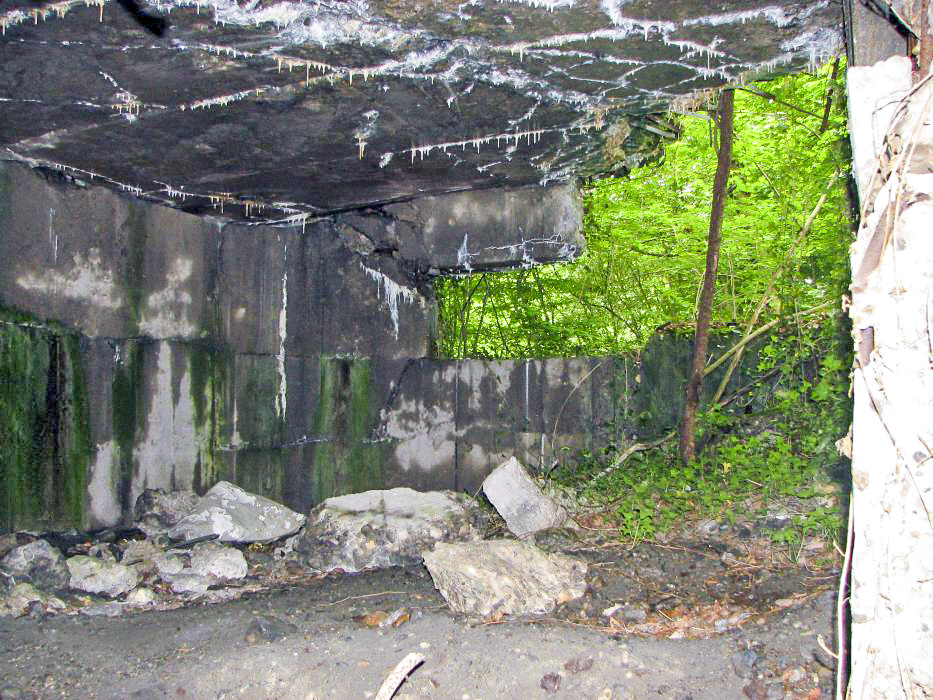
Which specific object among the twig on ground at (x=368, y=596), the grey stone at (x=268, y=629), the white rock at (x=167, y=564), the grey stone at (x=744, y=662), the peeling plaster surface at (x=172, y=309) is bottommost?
the twig on ground at (x=368, y=596)

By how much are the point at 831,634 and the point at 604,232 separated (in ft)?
21.1

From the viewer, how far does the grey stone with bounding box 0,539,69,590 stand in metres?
4.17

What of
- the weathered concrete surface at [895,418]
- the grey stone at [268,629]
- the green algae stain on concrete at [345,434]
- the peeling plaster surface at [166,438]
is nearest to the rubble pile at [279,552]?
the peeling plaster surface at [166,438]

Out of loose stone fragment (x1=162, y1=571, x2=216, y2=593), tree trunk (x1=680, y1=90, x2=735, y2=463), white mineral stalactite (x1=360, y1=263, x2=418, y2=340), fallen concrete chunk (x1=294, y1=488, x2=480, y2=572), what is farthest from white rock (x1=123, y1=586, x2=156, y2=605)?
tree trunk (x1=680, y1=90, x2=735, y2=463)

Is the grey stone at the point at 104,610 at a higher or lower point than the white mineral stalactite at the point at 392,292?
lower

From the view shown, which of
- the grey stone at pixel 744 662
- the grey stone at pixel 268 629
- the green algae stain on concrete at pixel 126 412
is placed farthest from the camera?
the green algae stain on concrete at pixel 126 412

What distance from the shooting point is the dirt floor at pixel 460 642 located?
3.17m

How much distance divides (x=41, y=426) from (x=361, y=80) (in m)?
2.88

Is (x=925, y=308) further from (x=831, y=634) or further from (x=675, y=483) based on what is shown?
(x=675, y=483)

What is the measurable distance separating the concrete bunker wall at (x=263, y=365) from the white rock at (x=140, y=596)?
1.99 ft

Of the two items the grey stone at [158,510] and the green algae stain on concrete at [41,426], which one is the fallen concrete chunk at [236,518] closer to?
the grey stone at [158,510]

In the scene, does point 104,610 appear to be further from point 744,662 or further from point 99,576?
point 744,662

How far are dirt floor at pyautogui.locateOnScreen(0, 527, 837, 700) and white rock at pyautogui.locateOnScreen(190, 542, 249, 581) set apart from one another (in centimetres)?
20

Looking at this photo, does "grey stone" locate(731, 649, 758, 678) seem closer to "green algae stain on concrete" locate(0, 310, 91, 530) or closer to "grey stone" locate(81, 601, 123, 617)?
"grey stone" locate(81, 601, 123, 617)
